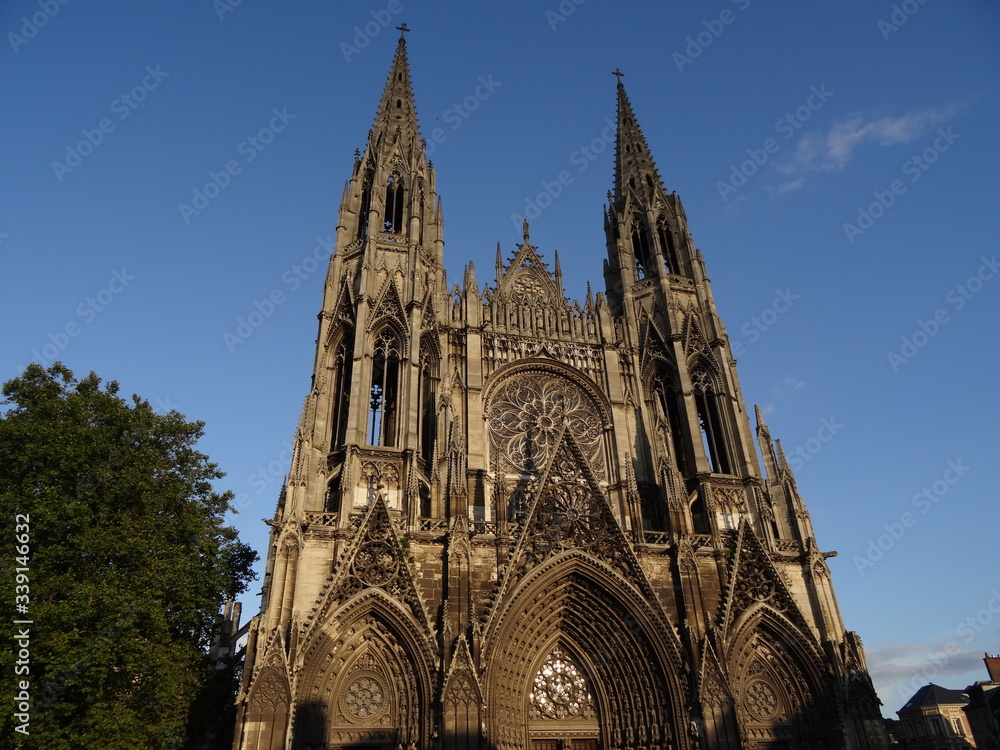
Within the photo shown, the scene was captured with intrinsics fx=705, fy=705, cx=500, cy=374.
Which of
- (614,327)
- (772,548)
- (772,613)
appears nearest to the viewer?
(772,613)

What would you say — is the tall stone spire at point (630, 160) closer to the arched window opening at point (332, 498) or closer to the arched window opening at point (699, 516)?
the arched window opening at point (699, 516)

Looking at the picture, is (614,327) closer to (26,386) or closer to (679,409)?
(679,409)

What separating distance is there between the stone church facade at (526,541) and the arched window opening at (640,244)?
2.48m

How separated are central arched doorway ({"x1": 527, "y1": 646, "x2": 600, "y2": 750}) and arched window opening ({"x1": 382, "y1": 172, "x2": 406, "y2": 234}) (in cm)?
1758

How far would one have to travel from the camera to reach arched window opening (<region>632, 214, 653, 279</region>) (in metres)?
31.2

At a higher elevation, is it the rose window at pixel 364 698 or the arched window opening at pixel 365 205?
the arched window opening at pixel 365 205

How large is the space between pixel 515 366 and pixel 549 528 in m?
7.06

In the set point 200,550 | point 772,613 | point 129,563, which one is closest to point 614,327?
point 772,613

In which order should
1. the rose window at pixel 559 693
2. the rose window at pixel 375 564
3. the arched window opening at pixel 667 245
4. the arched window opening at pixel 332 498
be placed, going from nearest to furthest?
the rose window at pixel 375 564 → the rose window at pixel 559 693 → the arched window opening at pixel 332 498 → the arched window opening at pixel 667 245

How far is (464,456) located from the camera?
71.2ft

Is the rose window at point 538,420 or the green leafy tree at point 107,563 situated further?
the rose window at point 538,420

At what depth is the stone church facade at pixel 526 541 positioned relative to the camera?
1789 centimetres

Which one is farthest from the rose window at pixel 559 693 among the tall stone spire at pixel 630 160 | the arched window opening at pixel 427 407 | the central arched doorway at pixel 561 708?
the tall stone spire at pixel 630 160

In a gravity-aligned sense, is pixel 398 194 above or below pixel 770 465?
above
